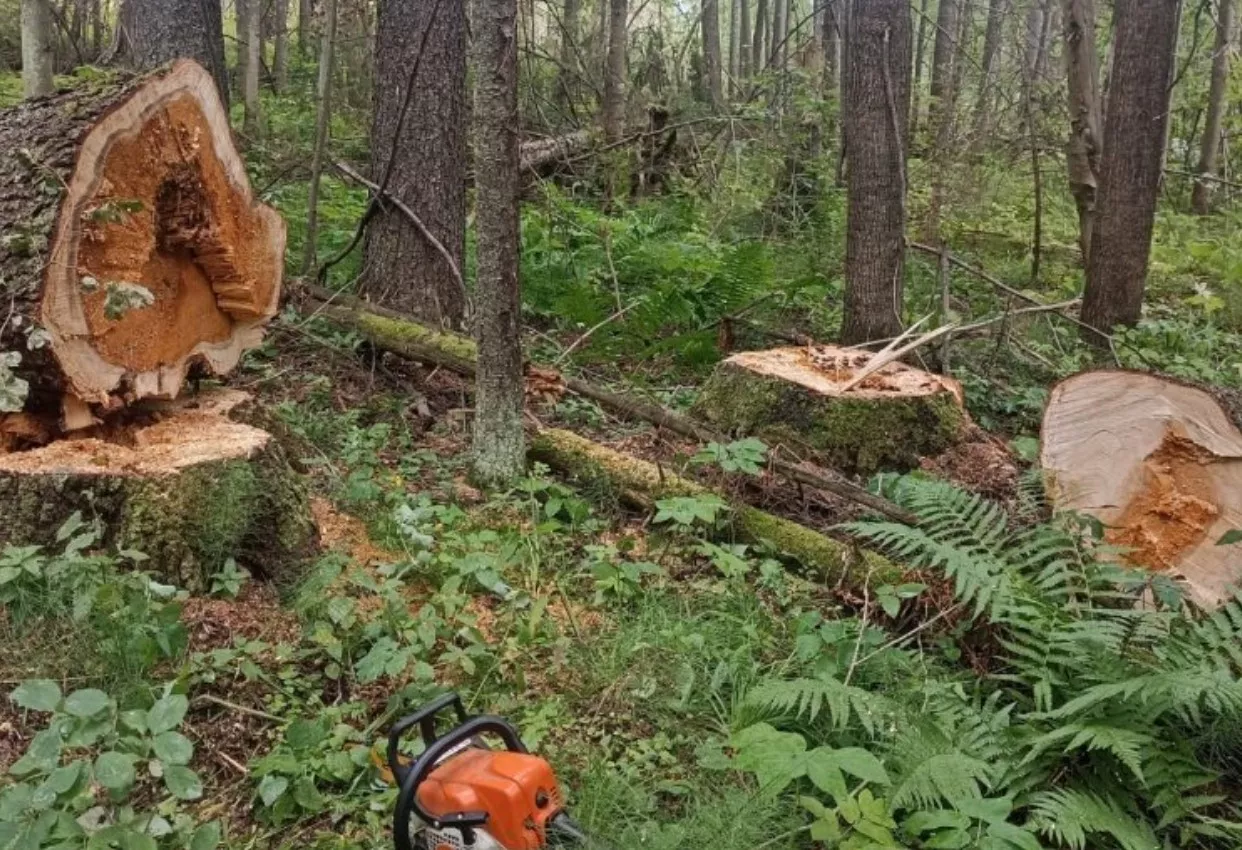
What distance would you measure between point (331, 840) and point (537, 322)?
195 inches

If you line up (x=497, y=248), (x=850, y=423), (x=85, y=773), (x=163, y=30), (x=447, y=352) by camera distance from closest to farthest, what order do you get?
(x=85, y=773), (x=497, y=248), (x=850, y=423), (x=447, y=352), (x=163, y=30)

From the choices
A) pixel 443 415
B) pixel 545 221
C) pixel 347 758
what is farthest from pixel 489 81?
pixel 545 221

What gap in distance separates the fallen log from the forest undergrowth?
0.54 ft

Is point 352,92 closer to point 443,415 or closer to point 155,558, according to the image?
point 443,415

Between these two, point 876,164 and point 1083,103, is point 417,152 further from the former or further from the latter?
point 1083,103

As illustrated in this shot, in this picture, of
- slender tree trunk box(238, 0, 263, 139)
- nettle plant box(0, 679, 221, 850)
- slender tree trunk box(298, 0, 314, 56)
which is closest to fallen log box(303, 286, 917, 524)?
nettle plant box(0, 679, 221, 850)

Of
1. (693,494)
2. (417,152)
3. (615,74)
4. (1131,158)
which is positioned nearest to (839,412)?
(693,494)

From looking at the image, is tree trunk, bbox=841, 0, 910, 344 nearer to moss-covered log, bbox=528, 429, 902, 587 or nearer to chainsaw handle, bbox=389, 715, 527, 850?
moss-covered log, bbox=528, 429, 902, 587

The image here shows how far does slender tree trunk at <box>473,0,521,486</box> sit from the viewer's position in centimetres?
380

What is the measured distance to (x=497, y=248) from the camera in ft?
13.1

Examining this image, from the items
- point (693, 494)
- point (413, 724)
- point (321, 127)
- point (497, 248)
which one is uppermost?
point (321, 127)

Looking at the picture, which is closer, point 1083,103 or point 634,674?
point 634,674

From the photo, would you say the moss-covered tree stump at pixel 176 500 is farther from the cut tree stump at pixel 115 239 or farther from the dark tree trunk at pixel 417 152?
the dark tree trunk at pixel 417 152

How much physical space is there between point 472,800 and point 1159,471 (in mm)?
3199
